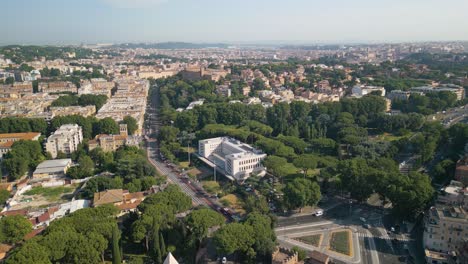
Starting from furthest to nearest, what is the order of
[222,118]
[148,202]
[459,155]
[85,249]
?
[222,118]
[459,155]
[148,202]
[85,249]

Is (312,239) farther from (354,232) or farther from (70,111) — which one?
Answer: (70,111)

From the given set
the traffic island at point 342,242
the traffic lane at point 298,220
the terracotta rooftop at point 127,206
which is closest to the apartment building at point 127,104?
the terracotta rooftop at point 127,206

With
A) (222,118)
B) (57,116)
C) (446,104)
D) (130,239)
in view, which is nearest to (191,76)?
(222,118)

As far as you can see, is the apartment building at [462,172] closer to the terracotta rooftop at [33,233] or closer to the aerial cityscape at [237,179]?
the aerial cityscape at [237,179]

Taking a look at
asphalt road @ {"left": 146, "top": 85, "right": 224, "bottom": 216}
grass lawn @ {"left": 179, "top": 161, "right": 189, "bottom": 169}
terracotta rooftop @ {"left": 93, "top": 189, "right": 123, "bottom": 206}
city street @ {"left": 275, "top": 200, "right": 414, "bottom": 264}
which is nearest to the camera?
city street @ {"left": 275, "top": 200, "right": 414, "bottom": 264}

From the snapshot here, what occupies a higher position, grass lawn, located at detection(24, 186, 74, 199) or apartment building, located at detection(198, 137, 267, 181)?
apartment building, located at detection(198, 137, 267, 181)

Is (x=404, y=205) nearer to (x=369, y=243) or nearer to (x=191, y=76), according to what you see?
(x=369, y=243)

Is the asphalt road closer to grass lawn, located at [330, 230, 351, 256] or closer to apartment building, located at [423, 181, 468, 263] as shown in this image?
grass lawn, located at [330, 230, 351, 256]

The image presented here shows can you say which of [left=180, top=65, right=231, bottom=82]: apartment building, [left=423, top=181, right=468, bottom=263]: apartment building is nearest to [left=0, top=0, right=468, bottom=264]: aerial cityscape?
[left=423, top=181, right=468, bottom=263]: apartment building
